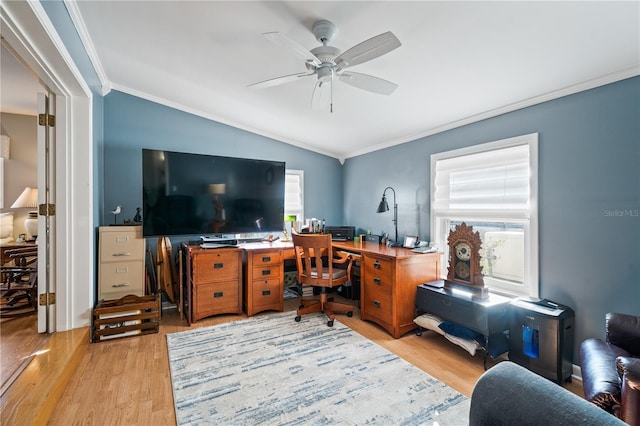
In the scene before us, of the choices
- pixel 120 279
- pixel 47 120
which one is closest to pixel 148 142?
pixel 47 120

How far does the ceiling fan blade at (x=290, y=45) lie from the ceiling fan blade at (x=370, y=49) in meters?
0.16

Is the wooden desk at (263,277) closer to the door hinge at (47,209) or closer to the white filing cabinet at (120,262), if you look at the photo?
the white filing cabinet at (120,262)

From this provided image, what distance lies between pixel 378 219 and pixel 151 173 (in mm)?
2774

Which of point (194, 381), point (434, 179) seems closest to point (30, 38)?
point (194, 381)

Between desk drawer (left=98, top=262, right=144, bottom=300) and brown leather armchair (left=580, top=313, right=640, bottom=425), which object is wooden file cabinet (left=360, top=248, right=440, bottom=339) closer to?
brown leather armchair (left=580, top=313, right=640, bottom=425)

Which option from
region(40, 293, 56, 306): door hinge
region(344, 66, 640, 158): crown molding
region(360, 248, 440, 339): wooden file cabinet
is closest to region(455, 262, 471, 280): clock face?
region(360, 248, 440, 339): wooden file cabinet

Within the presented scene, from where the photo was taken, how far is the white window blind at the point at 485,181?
246 centimetres

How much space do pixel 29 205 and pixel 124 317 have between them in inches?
99.6

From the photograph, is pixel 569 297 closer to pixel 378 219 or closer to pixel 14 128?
pixel 378 219

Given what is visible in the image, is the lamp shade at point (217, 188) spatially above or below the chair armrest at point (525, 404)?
above

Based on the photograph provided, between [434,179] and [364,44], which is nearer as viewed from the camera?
[364,44]

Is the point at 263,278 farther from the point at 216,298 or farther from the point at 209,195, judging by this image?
the point at 209,195

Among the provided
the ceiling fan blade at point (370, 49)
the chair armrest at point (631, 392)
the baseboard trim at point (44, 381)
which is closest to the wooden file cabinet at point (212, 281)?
the baseboard trim at point (44, 381)

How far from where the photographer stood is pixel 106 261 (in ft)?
9.13
